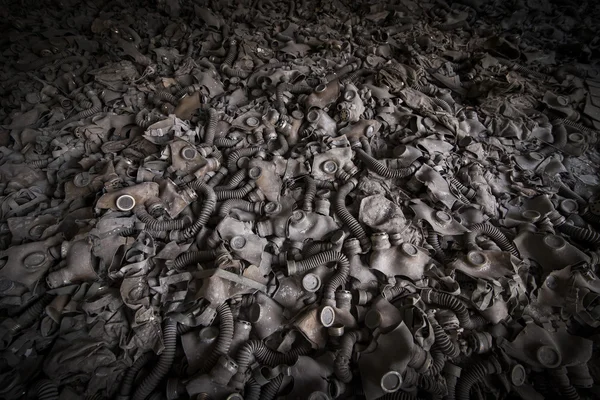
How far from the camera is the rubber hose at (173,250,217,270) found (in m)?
1.79

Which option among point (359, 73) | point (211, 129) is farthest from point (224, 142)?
point (359, 73)

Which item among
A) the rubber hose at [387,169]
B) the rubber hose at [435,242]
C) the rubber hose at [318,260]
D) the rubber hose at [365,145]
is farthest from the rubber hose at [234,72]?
the rubber hose at [435,242]

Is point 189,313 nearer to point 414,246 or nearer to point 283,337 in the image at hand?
point 283,337

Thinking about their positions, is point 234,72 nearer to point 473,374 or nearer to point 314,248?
point 314,248

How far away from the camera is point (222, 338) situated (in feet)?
5.09

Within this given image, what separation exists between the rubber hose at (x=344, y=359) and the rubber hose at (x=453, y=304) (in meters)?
0.51

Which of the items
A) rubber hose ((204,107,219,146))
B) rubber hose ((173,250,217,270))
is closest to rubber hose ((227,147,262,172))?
rubber hose ((204,107,219,146))

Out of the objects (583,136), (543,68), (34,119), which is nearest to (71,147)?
(34,119)

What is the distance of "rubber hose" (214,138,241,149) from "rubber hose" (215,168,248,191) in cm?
35

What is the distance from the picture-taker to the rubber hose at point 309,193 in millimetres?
2031

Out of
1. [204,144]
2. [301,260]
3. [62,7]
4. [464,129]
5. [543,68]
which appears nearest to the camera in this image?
[301,260]

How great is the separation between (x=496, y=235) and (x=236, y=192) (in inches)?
69.6

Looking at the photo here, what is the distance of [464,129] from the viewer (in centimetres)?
268

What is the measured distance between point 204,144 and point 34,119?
1727mm
